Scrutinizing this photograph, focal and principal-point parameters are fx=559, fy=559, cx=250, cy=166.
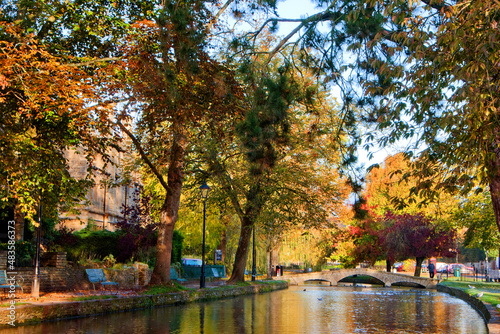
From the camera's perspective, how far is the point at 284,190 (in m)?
29.3

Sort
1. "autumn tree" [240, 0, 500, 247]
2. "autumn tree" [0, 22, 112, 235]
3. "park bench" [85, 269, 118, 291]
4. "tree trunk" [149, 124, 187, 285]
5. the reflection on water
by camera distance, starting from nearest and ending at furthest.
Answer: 1. "autumn tree" [240, 0, 500, 247]
2. the reflection on water
3. "autumn tree" [0, 22, 112, 235]
4. "park bench" [85, 269, 118, 291]
5. "tree trunk" [149, 124, 187, 285]

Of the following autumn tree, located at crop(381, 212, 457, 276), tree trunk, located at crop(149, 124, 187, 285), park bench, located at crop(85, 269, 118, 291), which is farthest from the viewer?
autumn tree, located at crop(381, 212, 457, 276)

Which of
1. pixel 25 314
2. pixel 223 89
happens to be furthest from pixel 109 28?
pixel 25 314

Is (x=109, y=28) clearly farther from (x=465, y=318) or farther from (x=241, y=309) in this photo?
(x=465, y=318)

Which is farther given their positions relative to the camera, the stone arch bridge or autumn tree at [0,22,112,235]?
the stone arch bridge

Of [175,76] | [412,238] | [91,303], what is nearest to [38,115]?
[175,76]

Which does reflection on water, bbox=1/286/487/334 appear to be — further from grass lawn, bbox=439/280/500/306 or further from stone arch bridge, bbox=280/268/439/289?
stone arch bridge, bbox=280/268/439/289

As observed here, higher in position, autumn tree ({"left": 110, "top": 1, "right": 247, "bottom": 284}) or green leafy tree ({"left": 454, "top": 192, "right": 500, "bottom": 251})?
autumn tree ({"left": 110, "top": 1, "right": 247, "bottom": 284})

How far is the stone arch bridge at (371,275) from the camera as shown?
46.2 meters

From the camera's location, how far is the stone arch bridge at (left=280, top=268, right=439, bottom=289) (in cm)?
4622

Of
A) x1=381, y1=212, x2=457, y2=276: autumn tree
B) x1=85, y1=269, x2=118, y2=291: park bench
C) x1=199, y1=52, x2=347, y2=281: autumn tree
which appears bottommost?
x1=85, y1=269, x2=118, y2=291: park bench

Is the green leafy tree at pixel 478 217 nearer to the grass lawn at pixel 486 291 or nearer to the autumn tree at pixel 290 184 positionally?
the grass lawn at pixel 486 291

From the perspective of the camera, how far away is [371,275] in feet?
165

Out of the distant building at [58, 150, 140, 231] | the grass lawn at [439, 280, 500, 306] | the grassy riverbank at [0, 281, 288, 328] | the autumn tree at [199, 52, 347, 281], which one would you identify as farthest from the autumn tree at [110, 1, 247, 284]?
the distant building at [58, 150, 140, 231]
